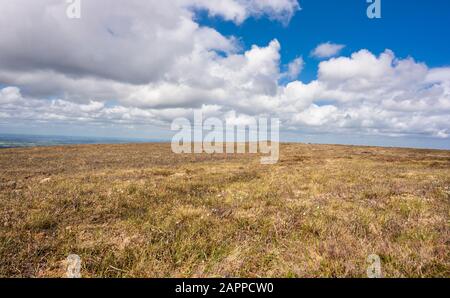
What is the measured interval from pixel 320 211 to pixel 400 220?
2.49m

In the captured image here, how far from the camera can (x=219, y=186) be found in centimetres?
1473

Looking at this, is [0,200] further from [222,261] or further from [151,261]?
[222,261]

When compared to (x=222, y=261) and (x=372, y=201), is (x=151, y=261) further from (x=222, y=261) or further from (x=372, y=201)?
(x=372, y=201)

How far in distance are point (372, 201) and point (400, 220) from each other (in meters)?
2.92

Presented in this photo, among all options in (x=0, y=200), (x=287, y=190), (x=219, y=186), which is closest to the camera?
(x=0, y=200)

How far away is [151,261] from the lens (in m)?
5.50

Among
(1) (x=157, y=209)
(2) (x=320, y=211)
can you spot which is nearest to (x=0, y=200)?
(1) (x=157, y=209)

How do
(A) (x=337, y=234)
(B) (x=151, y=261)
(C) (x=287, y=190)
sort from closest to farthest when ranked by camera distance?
(B) (x=151, y=261) → (A) (x=337, y=234) → (C) (x=287, y=190)

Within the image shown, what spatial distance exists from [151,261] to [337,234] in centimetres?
504

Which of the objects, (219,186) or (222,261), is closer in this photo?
(222,261)

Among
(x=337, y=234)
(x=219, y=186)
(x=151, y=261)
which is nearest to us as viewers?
(x=151, y=261)
